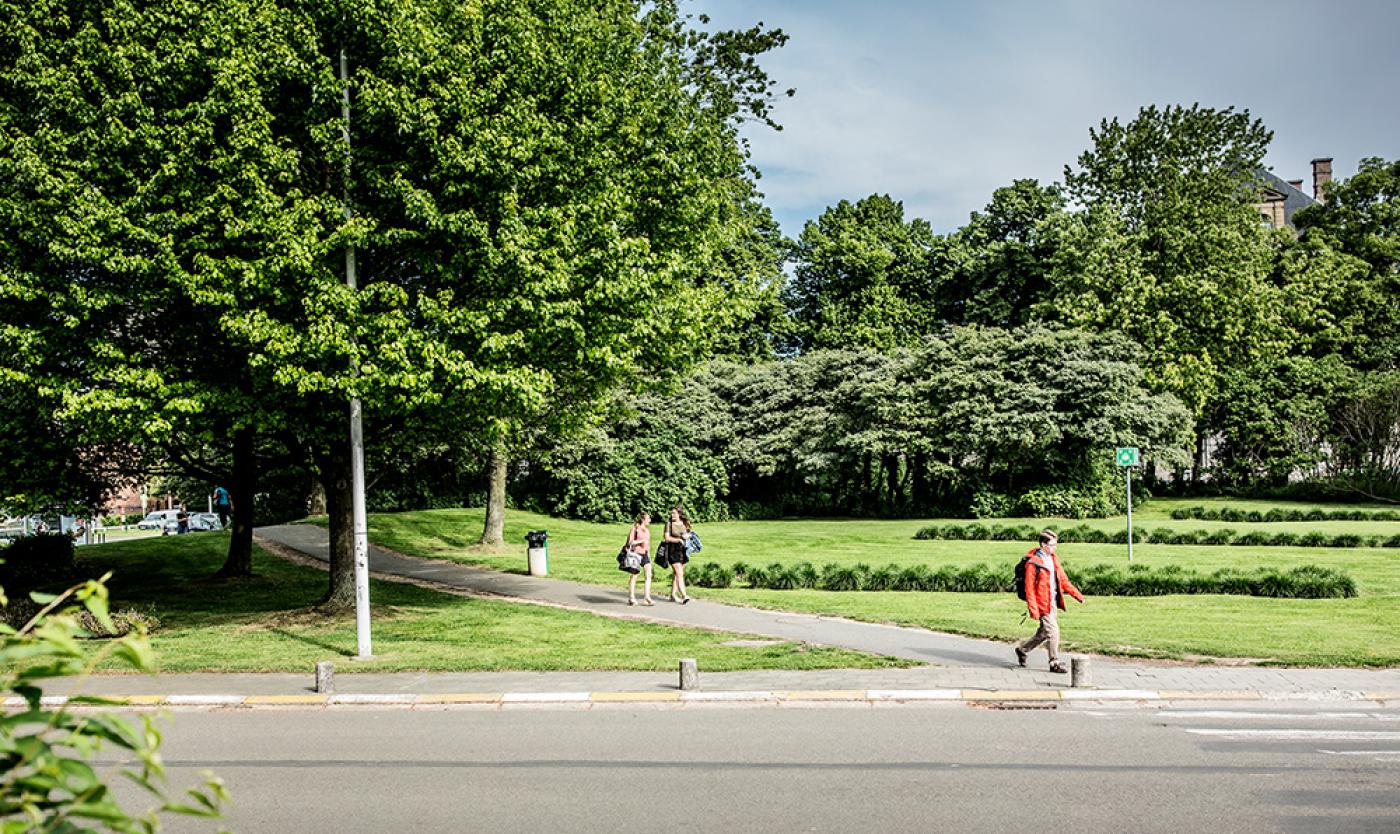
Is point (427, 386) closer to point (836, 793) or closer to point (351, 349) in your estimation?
point (351, 349)

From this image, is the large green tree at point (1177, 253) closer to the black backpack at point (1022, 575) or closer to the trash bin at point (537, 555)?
the trash bin at point (537, 555)

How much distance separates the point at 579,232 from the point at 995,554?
53.2 feet

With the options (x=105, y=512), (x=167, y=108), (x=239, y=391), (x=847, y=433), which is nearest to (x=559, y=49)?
(x=167, y=108)

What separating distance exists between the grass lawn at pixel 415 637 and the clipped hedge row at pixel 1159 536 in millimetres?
17789

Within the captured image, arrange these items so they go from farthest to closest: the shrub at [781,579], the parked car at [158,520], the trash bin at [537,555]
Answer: the parked car at [158,520] → the trash bin at [537,555] → the shrub at [781,579]

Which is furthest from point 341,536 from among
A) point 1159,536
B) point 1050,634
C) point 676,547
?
point 1159,536

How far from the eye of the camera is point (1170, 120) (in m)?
49.5

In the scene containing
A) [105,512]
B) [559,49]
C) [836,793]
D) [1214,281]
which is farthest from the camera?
[1214,281]

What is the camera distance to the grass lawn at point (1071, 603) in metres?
14.5

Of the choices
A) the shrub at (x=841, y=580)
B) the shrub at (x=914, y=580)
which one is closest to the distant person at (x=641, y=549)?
the shrub at (x=841, y=580)

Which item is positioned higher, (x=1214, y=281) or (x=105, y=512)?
(x=1214, y=281)

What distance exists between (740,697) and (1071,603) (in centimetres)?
946

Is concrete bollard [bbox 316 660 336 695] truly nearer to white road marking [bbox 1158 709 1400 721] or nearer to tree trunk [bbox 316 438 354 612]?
tree trunk [bbox 316 438 354 612]

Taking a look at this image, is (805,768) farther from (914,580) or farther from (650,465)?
(650,465)
